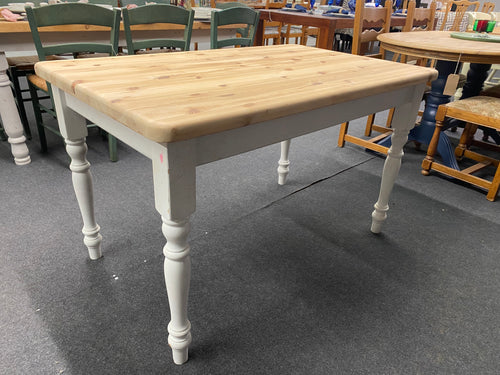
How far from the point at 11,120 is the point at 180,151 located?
1767mm

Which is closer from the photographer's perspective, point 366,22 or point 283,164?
point 283,164

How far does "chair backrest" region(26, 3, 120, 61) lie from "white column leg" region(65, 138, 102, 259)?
844mm

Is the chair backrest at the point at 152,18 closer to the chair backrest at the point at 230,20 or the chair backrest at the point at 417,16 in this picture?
the chair backrest at the point at 230,20

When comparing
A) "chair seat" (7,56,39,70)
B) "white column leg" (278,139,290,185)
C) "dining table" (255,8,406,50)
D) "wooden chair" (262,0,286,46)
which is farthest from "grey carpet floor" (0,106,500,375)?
"wooden chair" (262,0,286,46)

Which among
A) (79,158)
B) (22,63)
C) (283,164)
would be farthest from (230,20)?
(79,158)

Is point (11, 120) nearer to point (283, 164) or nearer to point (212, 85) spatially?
point (283, 164)

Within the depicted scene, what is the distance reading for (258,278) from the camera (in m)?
1.36

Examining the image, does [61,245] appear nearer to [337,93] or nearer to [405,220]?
[337,93]

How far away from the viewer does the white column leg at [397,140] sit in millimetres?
1335

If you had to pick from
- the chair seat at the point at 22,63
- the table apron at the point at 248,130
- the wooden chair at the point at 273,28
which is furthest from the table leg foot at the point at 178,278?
the wooden chair at the point at 273,28

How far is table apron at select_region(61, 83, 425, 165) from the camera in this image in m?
0.78

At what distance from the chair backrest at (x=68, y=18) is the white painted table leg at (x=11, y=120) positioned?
1.01 ft

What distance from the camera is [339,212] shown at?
5.93 ft

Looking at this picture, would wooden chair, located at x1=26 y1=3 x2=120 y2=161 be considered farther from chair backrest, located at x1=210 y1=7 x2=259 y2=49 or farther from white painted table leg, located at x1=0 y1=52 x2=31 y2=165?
chair backrest, located at x1=210 y1=7 x2=259 y2=49
